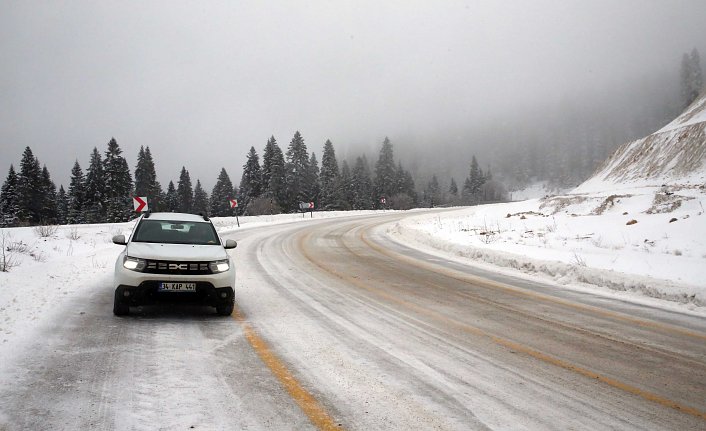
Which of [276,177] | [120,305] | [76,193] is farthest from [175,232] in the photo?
[76,193]

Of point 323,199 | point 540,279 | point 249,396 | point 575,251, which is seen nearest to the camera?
point 249,396

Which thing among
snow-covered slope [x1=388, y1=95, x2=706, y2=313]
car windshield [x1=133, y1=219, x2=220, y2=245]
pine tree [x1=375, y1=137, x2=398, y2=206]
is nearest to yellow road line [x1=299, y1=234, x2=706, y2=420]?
car windshield [x1=133, y1=219, x2=220, y2=245]

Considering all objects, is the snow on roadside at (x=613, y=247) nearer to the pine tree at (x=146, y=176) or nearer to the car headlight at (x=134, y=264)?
the car headlight at (x=134, y=264)

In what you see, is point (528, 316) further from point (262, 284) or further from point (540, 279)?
point (262, 284)

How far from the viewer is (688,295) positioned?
25.7 ft

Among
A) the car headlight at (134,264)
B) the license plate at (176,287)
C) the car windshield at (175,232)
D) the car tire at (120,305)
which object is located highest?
the car windshield at (175,232)

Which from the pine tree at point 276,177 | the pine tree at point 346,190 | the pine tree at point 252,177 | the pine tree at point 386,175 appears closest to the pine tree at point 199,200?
the pine tree at point 252,177

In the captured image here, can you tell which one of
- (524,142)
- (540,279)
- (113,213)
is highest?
(524,142)

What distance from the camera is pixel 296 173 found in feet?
213

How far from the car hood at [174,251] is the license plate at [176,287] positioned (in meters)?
0.35

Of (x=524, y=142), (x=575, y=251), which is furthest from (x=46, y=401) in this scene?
(x=524, y=142)

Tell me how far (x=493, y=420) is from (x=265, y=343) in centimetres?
282

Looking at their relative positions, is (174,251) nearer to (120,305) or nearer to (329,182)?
(120,305)

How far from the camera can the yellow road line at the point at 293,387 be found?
3217 millimetres
